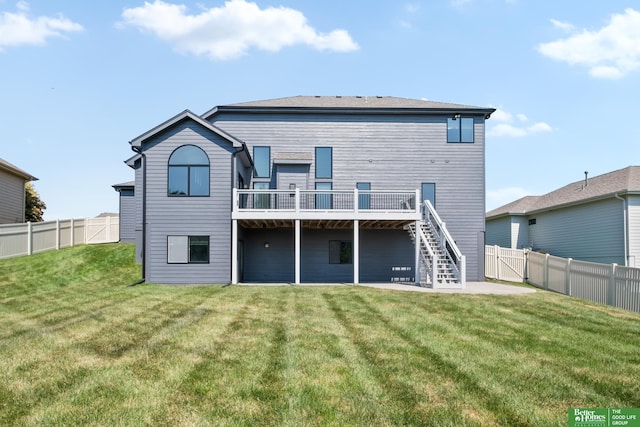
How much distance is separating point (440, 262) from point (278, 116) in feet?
33.8

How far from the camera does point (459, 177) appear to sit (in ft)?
71.2

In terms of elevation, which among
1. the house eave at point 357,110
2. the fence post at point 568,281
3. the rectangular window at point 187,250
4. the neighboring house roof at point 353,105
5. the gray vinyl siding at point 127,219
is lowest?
the fence post at point 568,281

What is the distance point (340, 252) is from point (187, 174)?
8152 mm

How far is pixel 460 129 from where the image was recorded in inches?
863

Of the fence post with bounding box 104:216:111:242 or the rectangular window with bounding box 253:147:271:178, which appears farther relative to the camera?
the fence post with bounding box 104:216:111:242

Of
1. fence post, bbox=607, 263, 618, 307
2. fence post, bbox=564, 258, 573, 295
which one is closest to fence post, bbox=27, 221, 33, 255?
fence post, bbox=564, 258, 573, 295

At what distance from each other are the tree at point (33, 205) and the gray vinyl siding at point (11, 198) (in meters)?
8.83

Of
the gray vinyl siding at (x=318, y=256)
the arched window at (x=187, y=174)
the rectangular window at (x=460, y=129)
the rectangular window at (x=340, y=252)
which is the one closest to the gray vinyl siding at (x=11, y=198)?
the arched window at (x=187, y=174)

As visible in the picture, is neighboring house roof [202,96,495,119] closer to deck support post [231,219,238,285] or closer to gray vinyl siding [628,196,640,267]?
deck support post [231,219,238,285]

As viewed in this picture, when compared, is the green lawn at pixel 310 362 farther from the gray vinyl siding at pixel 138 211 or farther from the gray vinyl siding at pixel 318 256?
the gray vinyl siding at pixel 318 256

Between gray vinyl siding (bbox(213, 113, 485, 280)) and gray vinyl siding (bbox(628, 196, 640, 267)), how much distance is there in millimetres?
6634

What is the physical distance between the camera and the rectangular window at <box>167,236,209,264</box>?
18.0 m

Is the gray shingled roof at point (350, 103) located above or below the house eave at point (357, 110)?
above

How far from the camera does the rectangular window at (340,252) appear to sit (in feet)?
70.8
